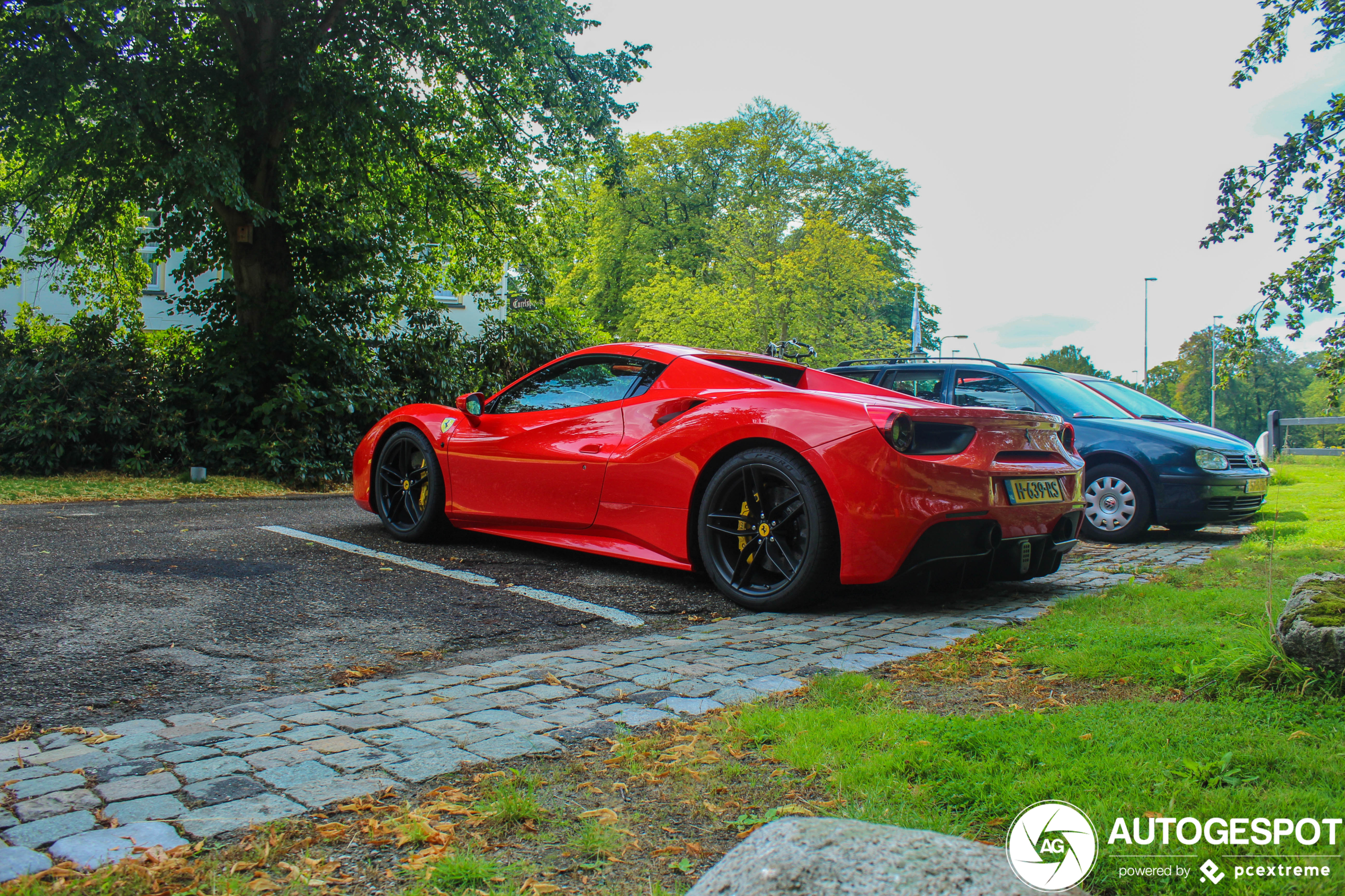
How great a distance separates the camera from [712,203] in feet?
134

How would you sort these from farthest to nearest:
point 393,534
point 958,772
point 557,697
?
point 393,534 < point 557,697 < point 958,772

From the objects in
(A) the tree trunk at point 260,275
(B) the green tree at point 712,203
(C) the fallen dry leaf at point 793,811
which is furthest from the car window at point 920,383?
(B) the green tree at point 712,203

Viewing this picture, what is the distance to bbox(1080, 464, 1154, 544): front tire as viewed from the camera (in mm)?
7992

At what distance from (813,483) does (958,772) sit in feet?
7.84

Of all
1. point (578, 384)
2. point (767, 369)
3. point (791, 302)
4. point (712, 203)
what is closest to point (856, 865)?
point (767, 369)

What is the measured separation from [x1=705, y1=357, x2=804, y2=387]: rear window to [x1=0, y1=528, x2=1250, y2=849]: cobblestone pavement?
5.65 feet

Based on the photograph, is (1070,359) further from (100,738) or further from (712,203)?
(100,738)

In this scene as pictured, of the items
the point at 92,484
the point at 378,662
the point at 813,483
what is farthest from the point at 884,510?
the point at 92,484

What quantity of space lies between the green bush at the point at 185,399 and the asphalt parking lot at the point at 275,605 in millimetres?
4341

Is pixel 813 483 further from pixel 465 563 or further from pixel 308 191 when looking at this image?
pixel 308 191

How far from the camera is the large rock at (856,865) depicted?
1.33 m

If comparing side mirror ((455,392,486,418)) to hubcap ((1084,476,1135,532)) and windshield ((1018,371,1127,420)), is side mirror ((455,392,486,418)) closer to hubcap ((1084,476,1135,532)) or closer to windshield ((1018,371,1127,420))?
windshield ((1018,371,1127,420))

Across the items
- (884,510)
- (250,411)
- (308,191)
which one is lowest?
(884,510)

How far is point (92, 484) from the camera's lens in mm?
10430
